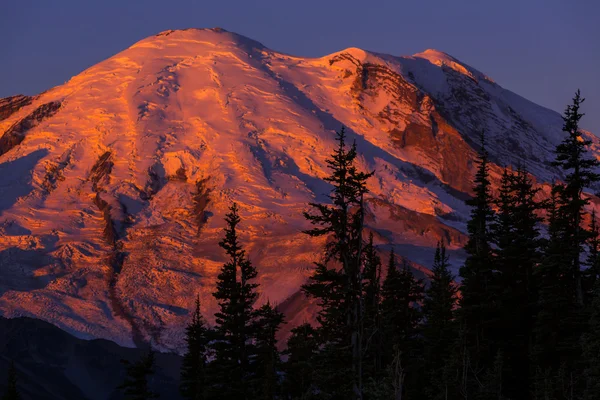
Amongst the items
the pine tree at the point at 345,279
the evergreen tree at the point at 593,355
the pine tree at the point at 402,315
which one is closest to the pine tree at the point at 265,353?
the pine tree at the point at 402,315

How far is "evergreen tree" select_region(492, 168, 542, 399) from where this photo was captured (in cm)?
6475

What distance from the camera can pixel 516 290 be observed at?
68.1m

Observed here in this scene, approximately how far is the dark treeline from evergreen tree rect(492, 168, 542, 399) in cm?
9

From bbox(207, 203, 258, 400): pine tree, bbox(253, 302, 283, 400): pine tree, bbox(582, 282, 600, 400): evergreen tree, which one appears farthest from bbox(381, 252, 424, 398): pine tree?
bbox(582, 282, 600, 400): evergreen tree

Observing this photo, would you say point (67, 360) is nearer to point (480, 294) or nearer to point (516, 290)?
point (516, 290)

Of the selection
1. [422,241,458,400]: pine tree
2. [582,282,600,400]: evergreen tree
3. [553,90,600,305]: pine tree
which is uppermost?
[553,90,600,305]: pine tree

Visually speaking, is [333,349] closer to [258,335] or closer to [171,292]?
[258,335]

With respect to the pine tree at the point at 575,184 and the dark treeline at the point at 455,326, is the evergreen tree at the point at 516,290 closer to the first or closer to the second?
the dark treeline at the point at 455,326

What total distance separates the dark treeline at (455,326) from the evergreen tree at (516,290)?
0.09 meters

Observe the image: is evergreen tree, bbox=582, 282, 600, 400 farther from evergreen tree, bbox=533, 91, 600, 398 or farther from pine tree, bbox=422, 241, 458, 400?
pine tree, bbox=422, 241, 458, 400

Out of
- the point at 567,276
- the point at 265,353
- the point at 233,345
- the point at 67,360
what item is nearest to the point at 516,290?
the point at 567,276

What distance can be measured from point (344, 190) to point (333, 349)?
21.0 ft

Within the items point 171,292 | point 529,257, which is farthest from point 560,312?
point 171,292

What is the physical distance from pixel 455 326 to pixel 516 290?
6360 mm
